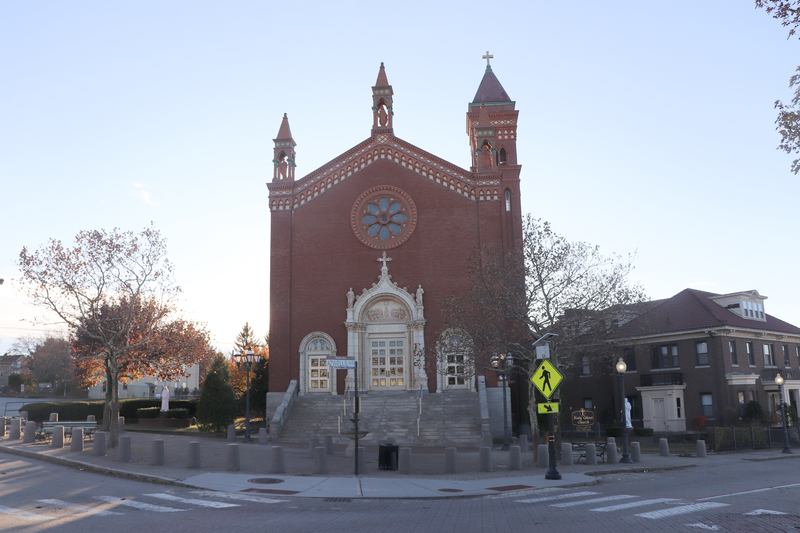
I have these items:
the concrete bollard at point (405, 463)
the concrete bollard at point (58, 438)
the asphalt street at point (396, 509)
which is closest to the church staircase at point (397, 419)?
the concrete bollard at point (405, 463)

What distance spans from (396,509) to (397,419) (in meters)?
18.4

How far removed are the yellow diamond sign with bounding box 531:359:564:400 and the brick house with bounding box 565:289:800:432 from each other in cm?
1810

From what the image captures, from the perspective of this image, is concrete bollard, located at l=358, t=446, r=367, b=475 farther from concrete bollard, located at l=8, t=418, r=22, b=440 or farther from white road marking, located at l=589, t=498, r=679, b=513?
concrete bollard, located at l=8, t=418, r=22, b=440

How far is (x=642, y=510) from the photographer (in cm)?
1251

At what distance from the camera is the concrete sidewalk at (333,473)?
51.1ft

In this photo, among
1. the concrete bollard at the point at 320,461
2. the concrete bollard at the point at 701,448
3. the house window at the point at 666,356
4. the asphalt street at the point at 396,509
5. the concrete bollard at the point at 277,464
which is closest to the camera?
the asphalt street at the point at 396,509

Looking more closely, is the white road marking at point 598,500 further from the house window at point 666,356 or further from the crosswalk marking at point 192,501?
the house window at point 666,356

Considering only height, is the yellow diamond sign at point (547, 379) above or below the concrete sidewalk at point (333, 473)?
above

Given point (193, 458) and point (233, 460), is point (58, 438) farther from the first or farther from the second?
point (233, 460)

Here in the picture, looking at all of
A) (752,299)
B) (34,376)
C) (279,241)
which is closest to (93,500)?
(279,241)

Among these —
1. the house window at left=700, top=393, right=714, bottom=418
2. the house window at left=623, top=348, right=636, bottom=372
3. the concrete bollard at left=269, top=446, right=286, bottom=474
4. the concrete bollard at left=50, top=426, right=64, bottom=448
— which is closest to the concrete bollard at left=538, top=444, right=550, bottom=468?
the concrete bollard at left=269, top=446, right=286, bottom=474

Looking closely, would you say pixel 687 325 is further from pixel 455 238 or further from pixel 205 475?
pixel 205 475

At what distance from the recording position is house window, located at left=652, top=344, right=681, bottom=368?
39.6m

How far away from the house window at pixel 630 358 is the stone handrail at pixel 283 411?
22314 mm
